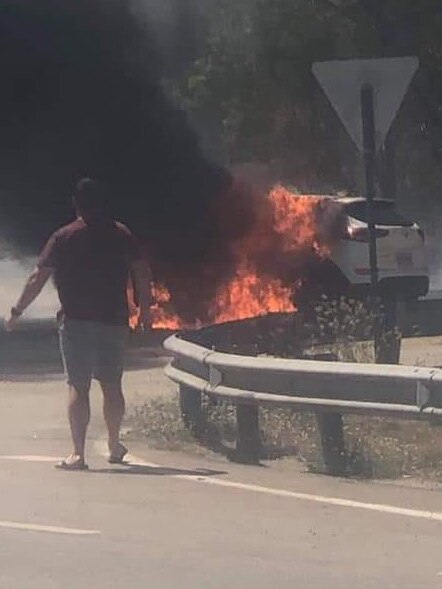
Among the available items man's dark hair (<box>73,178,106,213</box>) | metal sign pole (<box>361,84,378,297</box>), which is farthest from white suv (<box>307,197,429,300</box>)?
man's dark hair (<box>73,178,106,213</box>)

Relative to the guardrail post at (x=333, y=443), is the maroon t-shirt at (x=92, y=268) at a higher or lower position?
higher

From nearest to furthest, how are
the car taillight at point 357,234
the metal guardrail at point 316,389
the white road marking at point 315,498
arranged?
the white road marking at point 315,498 < the metal guardrail at point 316,389 < the car taillight at point 357,234

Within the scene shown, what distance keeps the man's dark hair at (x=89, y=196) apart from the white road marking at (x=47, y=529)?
2.67 meters

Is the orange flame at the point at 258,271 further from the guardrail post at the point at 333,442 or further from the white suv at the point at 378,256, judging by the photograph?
the guardrail post at the point at 333,442

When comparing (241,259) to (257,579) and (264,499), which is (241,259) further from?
(257,579)

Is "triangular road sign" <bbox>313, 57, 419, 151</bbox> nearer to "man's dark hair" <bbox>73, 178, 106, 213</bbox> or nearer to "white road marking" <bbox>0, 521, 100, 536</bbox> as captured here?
"man's dark hair" <bbox>73, 178, 106, 213</bbox>

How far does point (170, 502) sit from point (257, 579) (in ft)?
6.87

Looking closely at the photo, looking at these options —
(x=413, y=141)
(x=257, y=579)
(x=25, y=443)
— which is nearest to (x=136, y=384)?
(x=25, y=443)

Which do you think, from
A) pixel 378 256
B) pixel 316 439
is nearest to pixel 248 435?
pixel 316 439

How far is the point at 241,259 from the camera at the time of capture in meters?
18.1

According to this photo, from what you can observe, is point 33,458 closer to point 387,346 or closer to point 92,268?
point 92,268

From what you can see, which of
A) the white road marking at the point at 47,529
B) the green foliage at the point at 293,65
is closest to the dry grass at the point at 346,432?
the white road marking at the point at 47,529

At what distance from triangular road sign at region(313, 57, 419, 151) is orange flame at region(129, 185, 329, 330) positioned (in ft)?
16.7

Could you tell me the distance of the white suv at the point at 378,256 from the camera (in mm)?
19094
